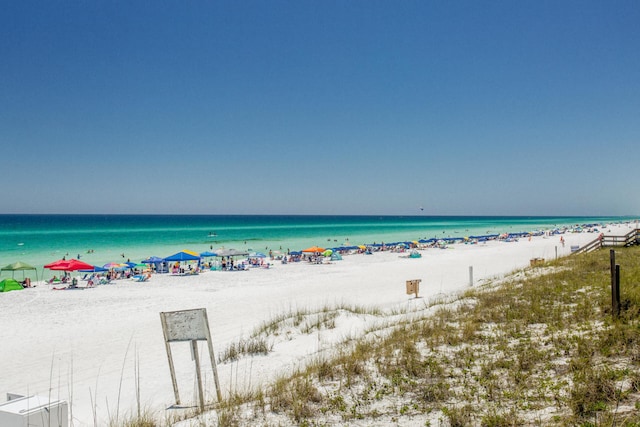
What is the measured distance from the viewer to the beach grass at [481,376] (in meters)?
4.32

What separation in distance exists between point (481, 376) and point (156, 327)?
10.6 meters

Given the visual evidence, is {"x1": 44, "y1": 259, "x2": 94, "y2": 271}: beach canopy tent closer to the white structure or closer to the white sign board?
the white sign board

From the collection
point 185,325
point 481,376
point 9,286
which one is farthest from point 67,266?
point 481,376

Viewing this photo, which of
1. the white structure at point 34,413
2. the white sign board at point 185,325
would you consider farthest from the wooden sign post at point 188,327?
the white structure at point 34,413

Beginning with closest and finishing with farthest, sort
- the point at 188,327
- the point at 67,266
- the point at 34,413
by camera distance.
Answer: the point at 34,413, the point at 188,327, the point at 67,266

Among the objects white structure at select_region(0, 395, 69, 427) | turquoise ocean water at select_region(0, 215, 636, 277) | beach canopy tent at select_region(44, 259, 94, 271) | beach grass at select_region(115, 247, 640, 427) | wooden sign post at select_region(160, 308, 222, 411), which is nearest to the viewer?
white structure at select_region(0, 395, 69, 427)

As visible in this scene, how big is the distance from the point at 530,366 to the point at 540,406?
3.90ft

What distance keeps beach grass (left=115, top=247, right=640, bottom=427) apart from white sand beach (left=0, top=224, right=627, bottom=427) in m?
1.33

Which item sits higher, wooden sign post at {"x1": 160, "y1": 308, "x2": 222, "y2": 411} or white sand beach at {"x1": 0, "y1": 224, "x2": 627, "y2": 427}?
wooden sign post at {"x1": 160, "y1": 308, "x2": 222, "y2": 411}

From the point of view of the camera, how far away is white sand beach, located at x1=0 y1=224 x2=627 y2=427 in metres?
7.26

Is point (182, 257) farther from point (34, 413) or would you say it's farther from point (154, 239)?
point (154, 239)

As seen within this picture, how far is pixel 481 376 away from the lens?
5324 mm

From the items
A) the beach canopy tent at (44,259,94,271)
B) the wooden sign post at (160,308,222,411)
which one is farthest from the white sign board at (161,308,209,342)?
the beach canopy tent at (44,259,94,271)

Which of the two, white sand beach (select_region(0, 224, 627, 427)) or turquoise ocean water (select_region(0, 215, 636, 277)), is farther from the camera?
turquoise ocean water (select_region(0, 215, 636, 277))
